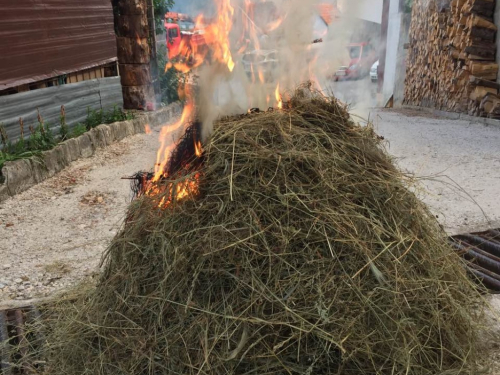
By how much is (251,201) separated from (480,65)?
1020 centimetres

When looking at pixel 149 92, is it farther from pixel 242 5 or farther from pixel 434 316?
pixel 434 316

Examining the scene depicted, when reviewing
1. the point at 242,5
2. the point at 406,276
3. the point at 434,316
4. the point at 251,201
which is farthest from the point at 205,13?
the point at 434,316

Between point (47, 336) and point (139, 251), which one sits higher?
point (139, 251)

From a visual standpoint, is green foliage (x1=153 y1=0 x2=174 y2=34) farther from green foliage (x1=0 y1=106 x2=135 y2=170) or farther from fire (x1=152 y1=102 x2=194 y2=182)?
fire (x1=152 y1=102 x2=194 y2=182)

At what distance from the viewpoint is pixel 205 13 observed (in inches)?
142

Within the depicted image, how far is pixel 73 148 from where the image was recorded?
820 cm

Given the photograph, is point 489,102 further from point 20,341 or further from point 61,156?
point 20,341

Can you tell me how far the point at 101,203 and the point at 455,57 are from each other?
10036mm

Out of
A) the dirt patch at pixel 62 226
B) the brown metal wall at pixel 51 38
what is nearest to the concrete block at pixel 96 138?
the dirt patch at pixel 62 226

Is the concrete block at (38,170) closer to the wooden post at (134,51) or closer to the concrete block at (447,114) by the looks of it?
the wooden post at (134,51)

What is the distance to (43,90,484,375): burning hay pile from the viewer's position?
7.25 ft

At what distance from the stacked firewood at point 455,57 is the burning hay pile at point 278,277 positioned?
30.2 feet

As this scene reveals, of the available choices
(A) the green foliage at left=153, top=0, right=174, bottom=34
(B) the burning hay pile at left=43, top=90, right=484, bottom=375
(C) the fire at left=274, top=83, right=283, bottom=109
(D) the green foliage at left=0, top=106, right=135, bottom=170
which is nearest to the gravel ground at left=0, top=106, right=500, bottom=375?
(D) the green foliage at left=0, top=106, right=135, bottom=170

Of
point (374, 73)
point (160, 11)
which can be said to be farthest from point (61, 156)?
point (374, 73)
